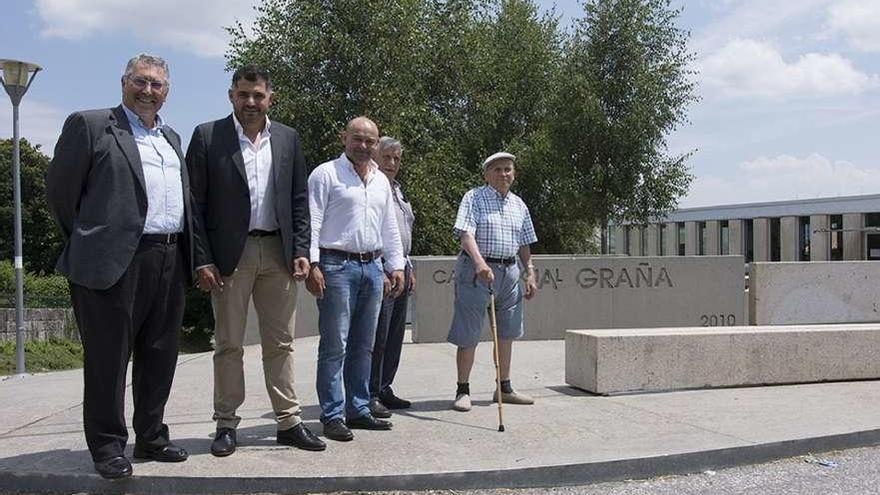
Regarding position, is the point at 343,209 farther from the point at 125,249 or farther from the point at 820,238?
the point at 820,238

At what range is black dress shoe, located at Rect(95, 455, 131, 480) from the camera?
13.4 feet

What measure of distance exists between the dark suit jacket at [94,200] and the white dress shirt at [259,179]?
640 millimetres

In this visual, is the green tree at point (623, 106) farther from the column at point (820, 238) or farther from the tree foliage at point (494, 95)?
the column at point (820, 238)

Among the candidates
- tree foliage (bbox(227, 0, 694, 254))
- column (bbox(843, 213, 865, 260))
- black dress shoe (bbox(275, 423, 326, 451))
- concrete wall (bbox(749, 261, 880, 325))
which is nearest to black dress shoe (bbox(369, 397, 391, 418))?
black dress shoe (bbox(275, 423, 326, 451))

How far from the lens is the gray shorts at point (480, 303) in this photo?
603cm

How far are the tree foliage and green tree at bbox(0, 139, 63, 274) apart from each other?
23.6 meters

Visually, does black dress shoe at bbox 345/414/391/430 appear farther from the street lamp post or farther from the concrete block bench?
the street lamp post

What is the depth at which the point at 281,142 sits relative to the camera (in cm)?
473

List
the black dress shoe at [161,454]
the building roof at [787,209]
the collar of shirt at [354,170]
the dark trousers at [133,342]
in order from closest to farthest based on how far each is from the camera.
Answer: the dark trousers at [133,342]
the black dress shoe at [161,454]
the collar of shirt at [354,170]
the building roof at [787,209]

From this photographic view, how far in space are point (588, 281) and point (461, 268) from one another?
5779 millimetres

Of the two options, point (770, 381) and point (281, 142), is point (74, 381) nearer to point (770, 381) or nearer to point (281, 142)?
point (281, 142)

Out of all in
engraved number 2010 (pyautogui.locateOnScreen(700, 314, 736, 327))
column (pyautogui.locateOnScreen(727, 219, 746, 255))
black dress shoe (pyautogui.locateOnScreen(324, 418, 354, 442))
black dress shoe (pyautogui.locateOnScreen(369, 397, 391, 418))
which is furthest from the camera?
column (pyautogui.locateOnScreen(727, 219, 746, 255))

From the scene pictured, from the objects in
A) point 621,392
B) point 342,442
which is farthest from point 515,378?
point 342,442

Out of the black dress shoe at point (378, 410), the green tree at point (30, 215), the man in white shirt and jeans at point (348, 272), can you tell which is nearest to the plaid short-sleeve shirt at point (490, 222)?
the man in white shirt and jeans at point (348, 272)
